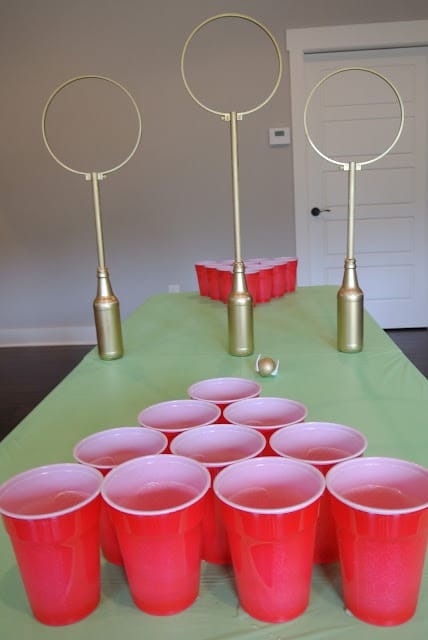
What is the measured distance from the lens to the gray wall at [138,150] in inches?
139

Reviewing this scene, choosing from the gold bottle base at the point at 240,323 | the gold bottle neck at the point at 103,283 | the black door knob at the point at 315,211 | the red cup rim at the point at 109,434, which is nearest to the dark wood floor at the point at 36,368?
the black door knob at the point at 315,211

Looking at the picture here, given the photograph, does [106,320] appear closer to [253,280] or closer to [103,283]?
[103,283]

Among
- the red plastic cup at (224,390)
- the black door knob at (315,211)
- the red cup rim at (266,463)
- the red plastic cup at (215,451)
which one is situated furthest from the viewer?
the black door knob at (315,211)

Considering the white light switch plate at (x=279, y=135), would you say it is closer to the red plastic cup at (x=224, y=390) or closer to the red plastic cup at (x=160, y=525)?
the red plastic cup at (x=224, y=390)

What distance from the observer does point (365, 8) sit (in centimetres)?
345

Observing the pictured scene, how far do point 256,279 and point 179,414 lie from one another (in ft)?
3.38

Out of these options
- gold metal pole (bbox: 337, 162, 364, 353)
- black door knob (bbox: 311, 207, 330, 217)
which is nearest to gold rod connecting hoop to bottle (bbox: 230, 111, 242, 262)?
gold metal pole (bbox: 337, 162, 364, 353)

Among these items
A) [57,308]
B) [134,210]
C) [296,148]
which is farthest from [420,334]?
[57,308]

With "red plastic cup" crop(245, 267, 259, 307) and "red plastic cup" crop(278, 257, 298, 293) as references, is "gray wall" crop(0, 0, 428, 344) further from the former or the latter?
"red plastic cup" crop(245, 267, 259, 307)

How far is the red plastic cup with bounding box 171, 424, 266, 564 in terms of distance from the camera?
0.51 metres

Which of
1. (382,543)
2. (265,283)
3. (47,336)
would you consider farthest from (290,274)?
(47,336)

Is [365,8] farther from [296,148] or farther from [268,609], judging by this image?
[268,609]

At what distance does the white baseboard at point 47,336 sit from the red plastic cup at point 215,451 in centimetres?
358

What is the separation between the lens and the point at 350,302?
115cm
